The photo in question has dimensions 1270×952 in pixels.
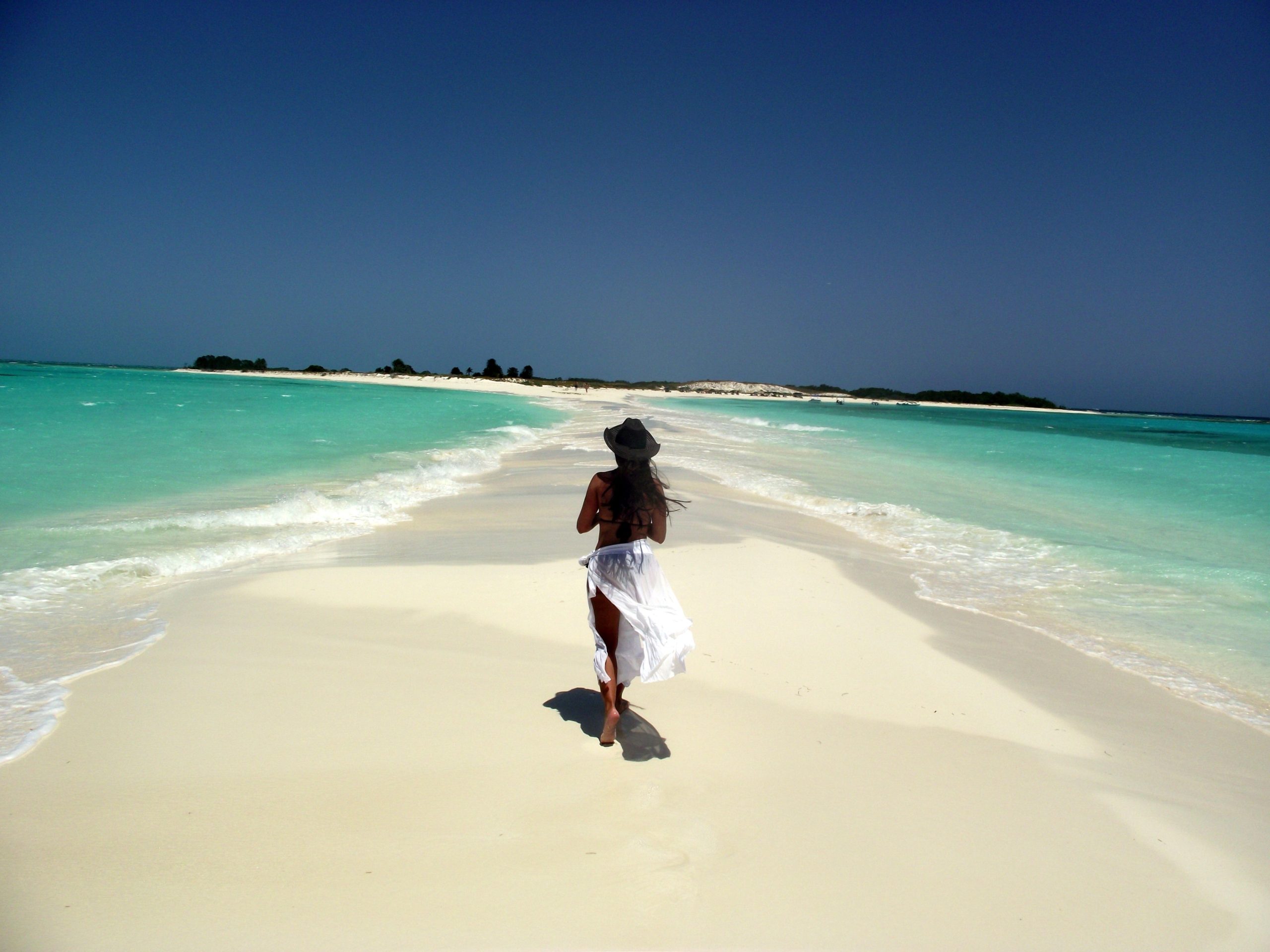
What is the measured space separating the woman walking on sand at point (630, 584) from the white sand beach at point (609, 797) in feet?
1.23

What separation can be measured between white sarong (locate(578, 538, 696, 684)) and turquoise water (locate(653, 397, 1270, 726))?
356cm

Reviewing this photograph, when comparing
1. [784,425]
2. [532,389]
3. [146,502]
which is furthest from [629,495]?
[532,389]

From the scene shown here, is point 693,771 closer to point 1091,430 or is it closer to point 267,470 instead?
point 267,470

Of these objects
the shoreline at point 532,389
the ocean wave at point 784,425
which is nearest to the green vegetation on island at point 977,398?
the shoreline at point 532,389

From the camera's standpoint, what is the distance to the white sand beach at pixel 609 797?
87.7 inches

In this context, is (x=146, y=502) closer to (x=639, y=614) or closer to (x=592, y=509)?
(x=592, y=509)

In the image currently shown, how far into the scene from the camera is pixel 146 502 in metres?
8.77

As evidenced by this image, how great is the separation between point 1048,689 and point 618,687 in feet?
9.26

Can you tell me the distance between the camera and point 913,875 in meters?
2.50

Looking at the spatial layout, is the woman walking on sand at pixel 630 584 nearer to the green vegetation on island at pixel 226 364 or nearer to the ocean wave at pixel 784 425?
the ocean wave at pixel 784 425

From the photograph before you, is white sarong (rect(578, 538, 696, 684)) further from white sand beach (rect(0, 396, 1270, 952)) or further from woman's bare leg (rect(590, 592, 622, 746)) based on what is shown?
white sand beach (rect(0, 396, 1270, 952))

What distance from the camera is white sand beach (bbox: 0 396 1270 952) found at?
2.23m

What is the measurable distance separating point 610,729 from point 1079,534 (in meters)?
9.21

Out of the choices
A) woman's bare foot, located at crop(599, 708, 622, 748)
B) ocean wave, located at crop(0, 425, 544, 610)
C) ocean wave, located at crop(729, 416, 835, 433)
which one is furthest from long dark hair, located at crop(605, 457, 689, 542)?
ocean wave, located at crop(729, 416, 835, 433)
